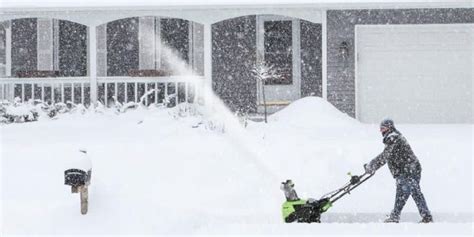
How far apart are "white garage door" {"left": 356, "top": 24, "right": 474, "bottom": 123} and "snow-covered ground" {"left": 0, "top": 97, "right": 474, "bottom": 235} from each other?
2.53 metres

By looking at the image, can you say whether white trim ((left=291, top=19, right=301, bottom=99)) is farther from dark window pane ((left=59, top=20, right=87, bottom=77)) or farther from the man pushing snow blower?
the man pushing snow blower

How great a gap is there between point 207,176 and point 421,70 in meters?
8.60

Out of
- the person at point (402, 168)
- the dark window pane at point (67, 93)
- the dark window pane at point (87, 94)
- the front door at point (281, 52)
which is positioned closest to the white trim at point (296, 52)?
the front door at point (281, 52)

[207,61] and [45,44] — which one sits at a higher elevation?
[45,44]

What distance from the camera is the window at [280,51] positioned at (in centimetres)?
1920

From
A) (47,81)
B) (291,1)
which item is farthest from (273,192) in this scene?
(47,81)

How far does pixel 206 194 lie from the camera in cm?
1083

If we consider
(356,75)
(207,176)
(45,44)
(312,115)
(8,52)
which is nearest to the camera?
(207,176)

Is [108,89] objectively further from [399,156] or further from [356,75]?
[399,156]

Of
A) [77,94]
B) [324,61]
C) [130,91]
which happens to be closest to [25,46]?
[77,94]

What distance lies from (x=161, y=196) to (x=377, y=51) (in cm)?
922

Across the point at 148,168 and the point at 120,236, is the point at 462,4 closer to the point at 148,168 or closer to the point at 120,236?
the point at 148,168

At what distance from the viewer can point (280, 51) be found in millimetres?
19219

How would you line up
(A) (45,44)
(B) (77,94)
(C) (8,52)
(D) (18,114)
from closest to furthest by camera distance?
(D) (18,114), (B) (77,94), (C) (8,52), (A) (45,44)
